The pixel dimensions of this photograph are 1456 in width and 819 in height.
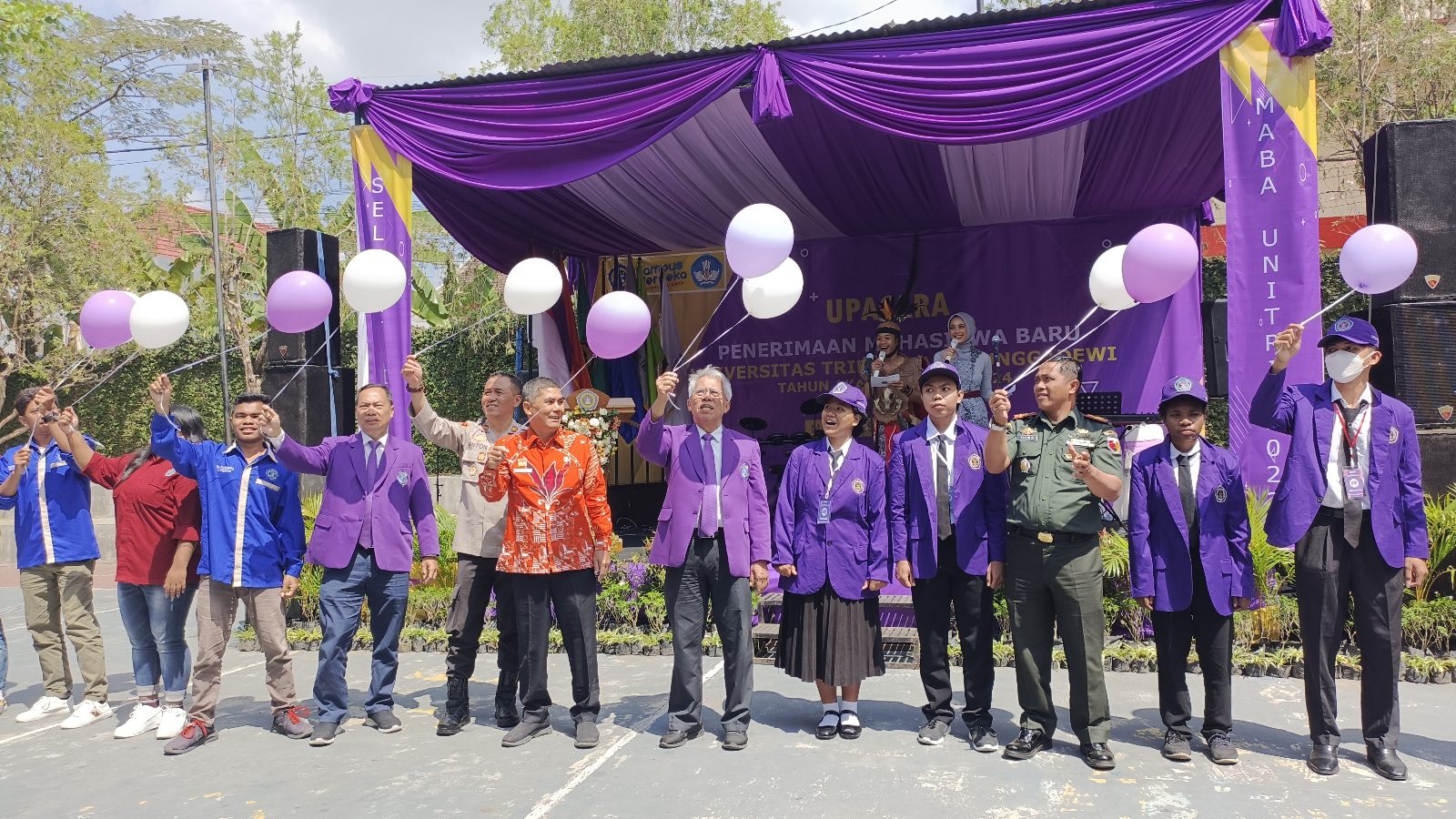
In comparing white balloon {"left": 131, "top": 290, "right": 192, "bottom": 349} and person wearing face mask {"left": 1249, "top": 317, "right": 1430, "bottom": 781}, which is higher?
white balloon {"left": 131, "top": 290, "right": 192, "bottom": 349}

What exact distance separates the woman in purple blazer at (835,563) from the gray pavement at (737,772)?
11.8 inches

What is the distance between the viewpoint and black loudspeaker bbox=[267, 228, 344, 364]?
24.1 feet

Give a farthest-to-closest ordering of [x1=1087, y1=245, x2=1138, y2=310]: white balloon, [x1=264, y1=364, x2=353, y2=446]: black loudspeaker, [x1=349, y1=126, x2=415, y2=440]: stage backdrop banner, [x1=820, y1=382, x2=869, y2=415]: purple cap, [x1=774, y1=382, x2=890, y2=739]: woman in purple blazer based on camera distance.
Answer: [x1=264, y1=364, x2=353, y2=446]: black loudspeaker, [x1=349, y1=126, x2=415, y2=440]: stage backdrop banner, [x1=1087, y1=245, x2=1138, y2=310]: white balloon, [x1=820, y1=382, x2=869, y2=415]: purple cap, [x1=774, y1=382, x2=890, y2=739]: woman in purple blazer

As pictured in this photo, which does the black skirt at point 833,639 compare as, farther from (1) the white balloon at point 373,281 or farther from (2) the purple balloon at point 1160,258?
(1) the white balloon at point 373,281

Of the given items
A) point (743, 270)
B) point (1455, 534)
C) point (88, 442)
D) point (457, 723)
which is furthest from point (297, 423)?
point (1455, 534)

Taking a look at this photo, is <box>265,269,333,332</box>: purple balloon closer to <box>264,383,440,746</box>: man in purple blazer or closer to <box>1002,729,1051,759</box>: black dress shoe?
<box>264,383,440,746</box>: man in purple blazer

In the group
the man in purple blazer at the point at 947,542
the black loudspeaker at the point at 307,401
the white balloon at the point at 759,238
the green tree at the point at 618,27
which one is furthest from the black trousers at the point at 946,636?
the green tree at the point at 618,27

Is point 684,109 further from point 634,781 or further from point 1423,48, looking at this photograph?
point 1423,48

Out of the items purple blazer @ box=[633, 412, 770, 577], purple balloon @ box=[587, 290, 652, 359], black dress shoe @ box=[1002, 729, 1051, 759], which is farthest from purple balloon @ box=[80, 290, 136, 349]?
black dress shoe @ box=[1002, 729, 1051, 759]

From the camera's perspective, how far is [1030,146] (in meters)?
7.48

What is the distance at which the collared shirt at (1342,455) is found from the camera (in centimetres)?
382

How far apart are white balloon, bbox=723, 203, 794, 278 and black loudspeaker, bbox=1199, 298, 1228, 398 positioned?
5.49 metres

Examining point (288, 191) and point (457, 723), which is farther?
point (288, 191)

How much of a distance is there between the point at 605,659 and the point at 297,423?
316 cm
